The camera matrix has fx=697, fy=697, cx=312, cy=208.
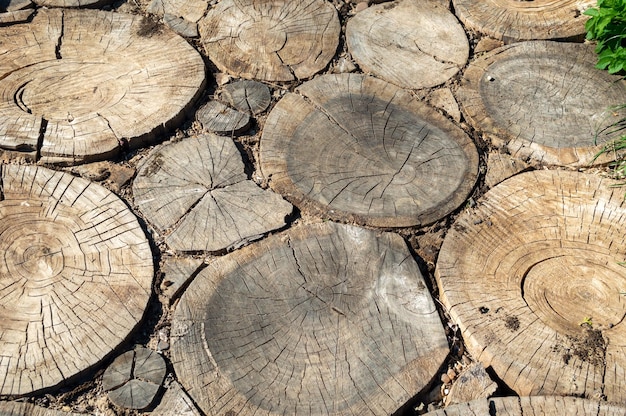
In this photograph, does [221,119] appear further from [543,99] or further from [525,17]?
[525,17]

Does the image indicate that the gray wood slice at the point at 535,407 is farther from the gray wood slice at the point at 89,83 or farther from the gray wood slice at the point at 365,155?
the gray wood slice at the point at 89,83

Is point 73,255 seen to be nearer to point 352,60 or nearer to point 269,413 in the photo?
point 269,413

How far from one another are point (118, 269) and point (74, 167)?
0.71 meters

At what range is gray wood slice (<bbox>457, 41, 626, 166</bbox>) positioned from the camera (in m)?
3.69

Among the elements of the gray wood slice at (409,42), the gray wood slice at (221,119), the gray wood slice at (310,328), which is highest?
the gray wood slice at (409,42)

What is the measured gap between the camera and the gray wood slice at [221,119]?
12.1 feet

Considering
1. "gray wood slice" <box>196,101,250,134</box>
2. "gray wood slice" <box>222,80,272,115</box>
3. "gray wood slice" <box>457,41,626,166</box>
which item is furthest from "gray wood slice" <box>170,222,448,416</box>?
"gray wood slice" <box>457,41,626,166</box>

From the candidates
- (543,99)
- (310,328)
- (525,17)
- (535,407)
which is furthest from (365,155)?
(525,17)

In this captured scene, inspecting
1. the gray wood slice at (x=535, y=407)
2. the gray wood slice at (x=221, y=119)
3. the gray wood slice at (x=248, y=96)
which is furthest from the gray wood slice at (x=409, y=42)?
the gray wood slice at (x=535, y=407)

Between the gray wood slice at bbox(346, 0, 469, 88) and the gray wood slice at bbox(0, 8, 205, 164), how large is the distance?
1.00 metres

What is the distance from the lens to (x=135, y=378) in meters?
2.78

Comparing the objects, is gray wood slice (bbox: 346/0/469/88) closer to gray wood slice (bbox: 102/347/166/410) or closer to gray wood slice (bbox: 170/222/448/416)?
gray wood slice (bbox: 170/222/448/416)

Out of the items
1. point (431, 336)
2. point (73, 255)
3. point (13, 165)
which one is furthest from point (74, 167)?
A: point (431, 336)

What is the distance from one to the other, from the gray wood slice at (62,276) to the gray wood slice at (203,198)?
161 mm
